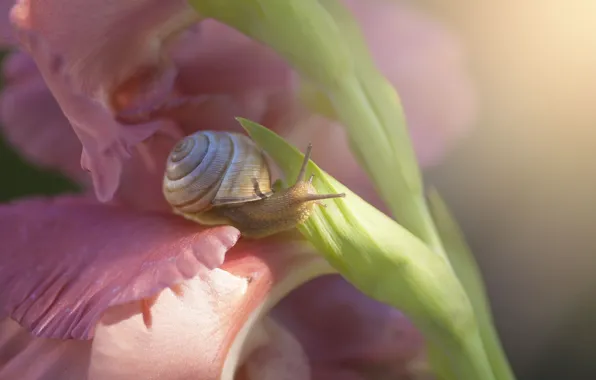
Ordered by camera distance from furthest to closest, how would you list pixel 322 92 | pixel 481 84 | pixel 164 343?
1. pixel 481 84
2. pixel 322 92
3. pixel 164 343

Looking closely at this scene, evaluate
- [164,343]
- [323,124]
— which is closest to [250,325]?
[164,343]

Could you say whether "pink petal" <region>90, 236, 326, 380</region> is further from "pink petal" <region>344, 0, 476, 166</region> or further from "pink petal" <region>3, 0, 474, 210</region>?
"pink petal" <region>344, 0, 476, 166</region>

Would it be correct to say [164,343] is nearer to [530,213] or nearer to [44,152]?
[44,152]

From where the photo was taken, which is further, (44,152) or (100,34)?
(44,152)

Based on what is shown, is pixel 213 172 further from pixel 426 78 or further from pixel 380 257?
pixel 426 78

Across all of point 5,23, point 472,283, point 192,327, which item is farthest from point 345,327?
point 5,23

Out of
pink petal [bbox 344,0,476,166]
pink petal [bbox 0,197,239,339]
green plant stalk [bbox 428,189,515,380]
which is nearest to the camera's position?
pink petal [bbox 0,197,239,339]

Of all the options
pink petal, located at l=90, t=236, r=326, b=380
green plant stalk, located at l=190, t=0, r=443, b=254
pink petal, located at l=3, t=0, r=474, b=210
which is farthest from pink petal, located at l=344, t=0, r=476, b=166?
pink petal, located at l=90, t=236, r=326, b=380
